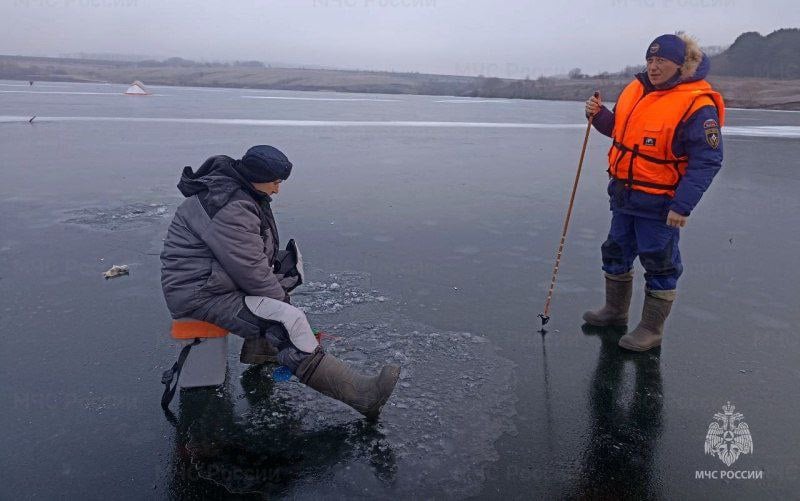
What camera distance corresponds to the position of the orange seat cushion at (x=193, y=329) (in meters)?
3.65

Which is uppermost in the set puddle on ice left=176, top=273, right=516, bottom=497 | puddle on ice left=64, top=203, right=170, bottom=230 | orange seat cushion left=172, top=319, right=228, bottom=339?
orange seat cushion left=172, top=319, right=228, bottom=339

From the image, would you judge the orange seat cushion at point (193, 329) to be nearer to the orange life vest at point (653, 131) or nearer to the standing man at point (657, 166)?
the standing man at point (657, 166)

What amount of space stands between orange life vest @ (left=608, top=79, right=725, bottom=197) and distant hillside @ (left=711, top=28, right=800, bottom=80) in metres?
62.0

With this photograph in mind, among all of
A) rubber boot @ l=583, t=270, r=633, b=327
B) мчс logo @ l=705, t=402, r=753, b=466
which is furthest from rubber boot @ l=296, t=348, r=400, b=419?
rubber boot @ l=583, t=270, r=633, b=327

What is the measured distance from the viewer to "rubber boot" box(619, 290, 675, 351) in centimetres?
459

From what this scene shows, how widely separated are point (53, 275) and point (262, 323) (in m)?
3.16

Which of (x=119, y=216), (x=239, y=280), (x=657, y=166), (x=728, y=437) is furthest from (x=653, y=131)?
(x=119, y=216)

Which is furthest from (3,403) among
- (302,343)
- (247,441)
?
(302,343)

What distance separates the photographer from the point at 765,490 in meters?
3.06

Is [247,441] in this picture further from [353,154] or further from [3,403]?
[353,154]

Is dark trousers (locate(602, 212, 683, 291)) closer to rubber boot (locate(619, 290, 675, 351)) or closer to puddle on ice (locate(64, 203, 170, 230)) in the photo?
rubber boot (locate(619, 290, 675, 351))

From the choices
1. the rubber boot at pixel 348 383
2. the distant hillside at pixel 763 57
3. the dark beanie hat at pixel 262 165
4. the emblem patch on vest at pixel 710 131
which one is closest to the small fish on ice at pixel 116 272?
the dark beanie hat at pixel 262 165

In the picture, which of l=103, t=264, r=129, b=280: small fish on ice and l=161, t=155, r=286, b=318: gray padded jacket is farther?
l=103, t=264, r=129, b=280: small fish on ice

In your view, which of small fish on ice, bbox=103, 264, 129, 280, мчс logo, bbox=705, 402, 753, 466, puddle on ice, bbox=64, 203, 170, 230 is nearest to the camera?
мчс logo, bbox=705, 402, 753, 466
